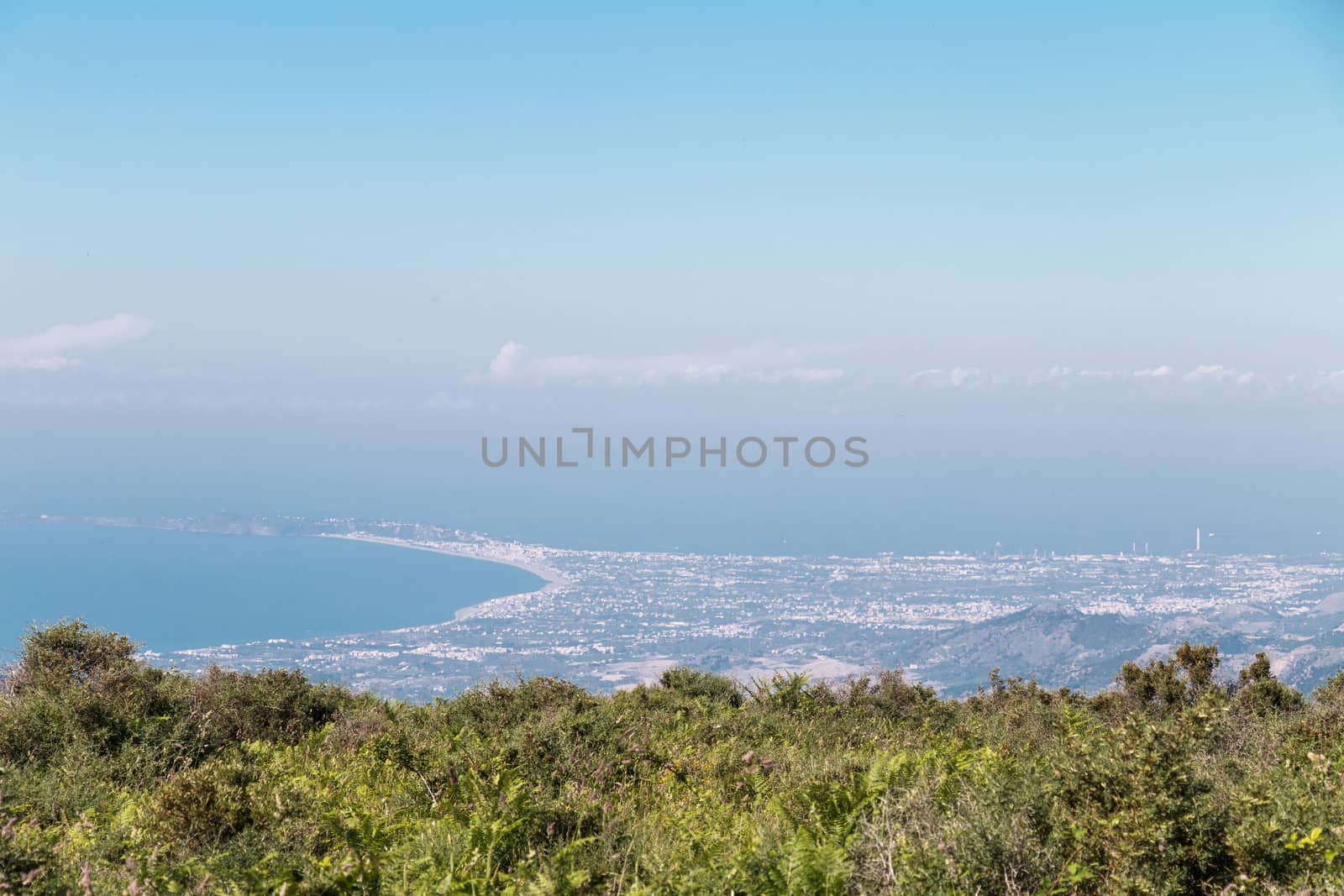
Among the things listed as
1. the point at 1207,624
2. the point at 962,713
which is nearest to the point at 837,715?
the point at 962,713

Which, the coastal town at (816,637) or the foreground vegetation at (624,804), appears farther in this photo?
the coastal town at (816,637)

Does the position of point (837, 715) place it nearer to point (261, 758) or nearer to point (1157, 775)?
point (261, 758)

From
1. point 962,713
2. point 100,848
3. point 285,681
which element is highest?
point 100,848

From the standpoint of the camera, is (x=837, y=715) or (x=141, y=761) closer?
(x=141, y=761)

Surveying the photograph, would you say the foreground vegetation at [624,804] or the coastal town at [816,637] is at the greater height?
the foreground vegetation at [624,804]

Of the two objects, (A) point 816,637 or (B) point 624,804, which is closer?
(B) point 624,804

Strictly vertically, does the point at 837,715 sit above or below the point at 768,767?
below

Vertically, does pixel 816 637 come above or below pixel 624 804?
below

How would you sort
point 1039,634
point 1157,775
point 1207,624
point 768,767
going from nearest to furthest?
point 1157,775
point 768,767
point 1039,634
point 1207,624
